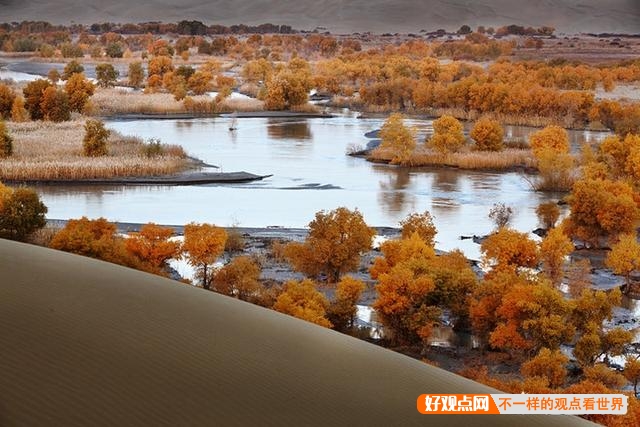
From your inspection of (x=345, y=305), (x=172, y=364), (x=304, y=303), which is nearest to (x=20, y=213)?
(x=304, y=303)

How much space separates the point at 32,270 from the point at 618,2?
1184 centimetres

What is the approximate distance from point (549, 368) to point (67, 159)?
832cm

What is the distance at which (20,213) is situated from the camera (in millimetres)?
12625

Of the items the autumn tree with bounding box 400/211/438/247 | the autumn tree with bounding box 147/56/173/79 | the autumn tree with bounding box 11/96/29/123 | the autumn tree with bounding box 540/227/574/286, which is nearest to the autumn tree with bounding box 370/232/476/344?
the autumn tree with bounding box 540/227/574/286

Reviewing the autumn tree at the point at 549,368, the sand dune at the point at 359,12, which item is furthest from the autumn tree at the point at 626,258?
the sand dune at the point at 359,12

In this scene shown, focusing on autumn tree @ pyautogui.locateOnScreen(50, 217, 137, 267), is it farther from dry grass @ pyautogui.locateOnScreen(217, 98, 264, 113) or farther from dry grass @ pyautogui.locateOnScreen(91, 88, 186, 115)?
dry grass @ pyautogui.locateOnScreen(217, 98, 264, 113)

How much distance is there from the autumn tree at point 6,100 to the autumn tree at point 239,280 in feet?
18.3

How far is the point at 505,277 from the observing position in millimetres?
10477

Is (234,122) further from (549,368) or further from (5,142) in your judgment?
(549,368)

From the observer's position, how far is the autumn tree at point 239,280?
433 inches

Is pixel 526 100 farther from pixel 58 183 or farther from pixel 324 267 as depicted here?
pixel 58 183

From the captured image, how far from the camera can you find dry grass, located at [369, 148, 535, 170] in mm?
14625

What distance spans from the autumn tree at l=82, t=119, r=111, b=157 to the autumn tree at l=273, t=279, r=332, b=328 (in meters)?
5.31

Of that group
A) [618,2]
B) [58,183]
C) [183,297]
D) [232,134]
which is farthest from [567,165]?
[183,297]
